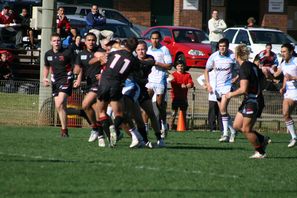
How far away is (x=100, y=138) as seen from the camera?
16.0 metres

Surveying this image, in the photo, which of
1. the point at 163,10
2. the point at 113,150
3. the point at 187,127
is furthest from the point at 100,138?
the point at 163,10

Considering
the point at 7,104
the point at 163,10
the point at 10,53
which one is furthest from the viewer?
the point at 163,10

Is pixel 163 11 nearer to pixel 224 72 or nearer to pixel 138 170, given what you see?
pixel 224 72

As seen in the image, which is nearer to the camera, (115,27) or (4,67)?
(4,67)

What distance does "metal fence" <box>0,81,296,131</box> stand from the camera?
23.3 m

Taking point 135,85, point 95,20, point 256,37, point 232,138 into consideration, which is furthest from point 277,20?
point 135,85

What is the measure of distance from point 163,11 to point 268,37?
15.8 metres

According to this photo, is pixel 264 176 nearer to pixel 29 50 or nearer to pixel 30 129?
pixel 30 129

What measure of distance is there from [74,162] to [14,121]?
10527mm

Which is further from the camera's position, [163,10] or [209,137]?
[163,10]

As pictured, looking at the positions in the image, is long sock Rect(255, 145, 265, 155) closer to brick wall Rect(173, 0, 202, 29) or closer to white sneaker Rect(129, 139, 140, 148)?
white sneaker Rect(129, 139, 140, 148)

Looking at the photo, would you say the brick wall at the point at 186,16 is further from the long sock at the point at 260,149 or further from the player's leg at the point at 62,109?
the long sock at the point at 260,149

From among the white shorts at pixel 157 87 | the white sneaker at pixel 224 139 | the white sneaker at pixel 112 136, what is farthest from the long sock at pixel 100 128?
the white shorts at pixel 157 87

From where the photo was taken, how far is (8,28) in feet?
104
